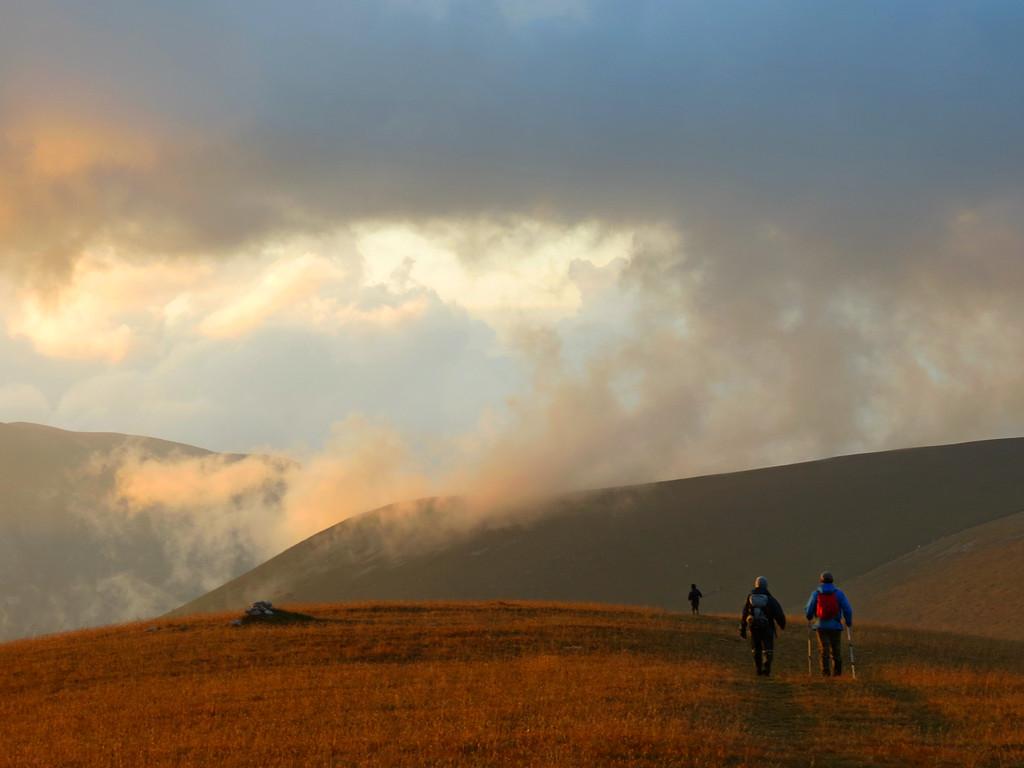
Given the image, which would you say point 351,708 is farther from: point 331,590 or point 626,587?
point 331,590

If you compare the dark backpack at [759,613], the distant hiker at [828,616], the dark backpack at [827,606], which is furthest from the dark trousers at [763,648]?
the dark backpack at [827,606]

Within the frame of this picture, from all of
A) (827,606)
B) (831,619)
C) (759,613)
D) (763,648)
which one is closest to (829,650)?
(831,619)

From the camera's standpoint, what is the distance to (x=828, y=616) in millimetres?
20719

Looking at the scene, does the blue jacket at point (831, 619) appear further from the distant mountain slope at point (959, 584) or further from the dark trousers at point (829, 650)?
the distant mountain slope at point (959, 584)

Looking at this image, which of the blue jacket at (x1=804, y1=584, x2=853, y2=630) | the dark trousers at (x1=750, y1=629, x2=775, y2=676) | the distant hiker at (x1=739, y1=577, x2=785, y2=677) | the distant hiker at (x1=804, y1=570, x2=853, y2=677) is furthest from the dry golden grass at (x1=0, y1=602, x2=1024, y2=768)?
the blue jacket at (x1=804, y1=584, x2=853, y2=630)

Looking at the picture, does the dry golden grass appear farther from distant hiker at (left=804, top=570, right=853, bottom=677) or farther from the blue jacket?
the blue jacket

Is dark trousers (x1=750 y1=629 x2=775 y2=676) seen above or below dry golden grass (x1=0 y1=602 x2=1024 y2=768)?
above

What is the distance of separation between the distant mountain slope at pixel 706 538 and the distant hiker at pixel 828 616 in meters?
52.1

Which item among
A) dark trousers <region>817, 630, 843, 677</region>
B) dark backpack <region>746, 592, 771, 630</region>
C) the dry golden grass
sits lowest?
the dry golden grass

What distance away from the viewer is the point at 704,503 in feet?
413

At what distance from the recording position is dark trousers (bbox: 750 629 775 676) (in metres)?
21.8

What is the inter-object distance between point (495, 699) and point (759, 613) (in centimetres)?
652

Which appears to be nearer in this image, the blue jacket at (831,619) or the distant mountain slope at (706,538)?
the blue jacket at (831,619)

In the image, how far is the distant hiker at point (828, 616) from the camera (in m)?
20.6
